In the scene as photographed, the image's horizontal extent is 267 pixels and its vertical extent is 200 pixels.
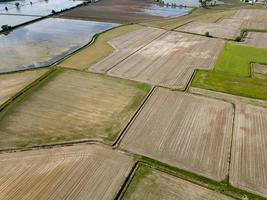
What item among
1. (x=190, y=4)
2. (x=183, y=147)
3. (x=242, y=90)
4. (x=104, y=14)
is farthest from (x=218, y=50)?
(x=190, y=4)

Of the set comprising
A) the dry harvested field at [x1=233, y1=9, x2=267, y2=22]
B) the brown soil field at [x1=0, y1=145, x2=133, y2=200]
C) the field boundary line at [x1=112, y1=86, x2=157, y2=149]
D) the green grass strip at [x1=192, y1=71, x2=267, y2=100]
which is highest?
the dry harvested field at [x1=233, y1=9, x2=267, y2=22]

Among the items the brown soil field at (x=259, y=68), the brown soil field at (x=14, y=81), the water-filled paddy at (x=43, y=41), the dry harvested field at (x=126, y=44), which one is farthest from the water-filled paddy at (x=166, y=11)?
the brown soil field at (x=14, y=81)

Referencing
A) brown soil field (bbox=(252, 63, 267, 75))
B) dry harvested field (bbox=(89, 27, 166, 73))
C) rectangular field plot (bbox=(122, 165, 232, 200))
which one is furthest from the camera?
dry harvested field (bbox=(89, 27, 166, 73))

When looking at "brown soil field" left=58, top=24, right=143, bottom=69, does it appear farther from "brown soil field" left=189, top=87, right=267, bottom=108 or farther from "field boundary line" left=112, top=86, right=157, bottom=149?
"brown soil field" left=189, top=87, right=267, bottom=108

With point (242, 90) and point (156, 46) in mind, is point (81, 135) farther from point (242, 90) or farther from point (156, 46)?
point (156, 46)


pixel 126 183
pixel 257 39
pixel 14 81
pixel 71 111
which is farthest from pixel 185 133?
pixel 257 39

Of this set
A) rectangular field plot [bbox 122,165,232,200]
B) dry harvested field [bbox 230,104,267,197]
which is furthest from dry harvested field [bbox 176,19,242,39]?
rectangular field plot [bbox 122,165,232,200]
